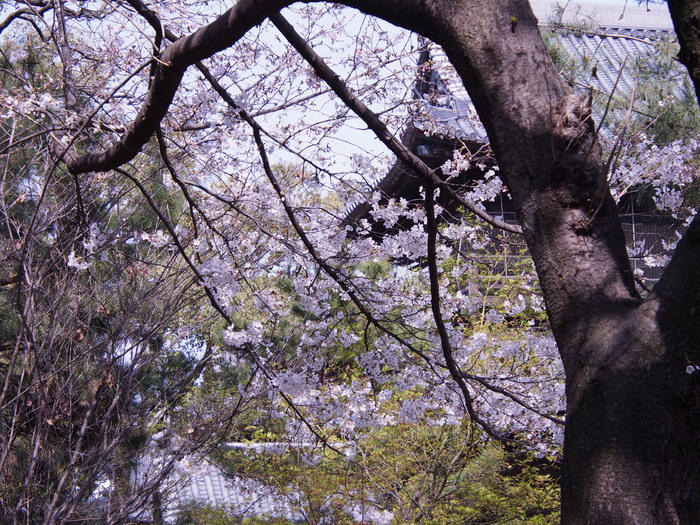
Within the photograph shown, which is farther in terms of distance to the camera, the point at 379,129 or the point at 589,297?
the point at 379,129

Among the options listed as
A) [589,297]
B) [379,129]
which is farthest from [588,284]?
[379,129]

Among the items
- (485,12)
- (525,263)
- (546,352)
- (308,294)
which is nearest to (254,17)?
(485,12)

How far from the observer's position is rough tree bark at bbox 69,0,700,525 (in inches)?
39.5

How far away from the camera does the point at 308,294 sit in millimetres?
3240

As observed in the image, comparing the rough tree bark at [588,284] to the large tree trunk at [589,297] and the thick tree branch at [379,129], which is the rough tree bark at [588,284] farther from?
the thick tree branch at [379,129]

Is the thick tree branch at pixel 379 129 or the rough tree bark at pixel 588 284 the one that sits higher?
the thick tree branch at pixel 379 129

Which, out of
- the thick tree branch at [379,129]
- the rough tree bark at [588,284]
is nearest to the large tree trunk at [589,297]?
the rough tree bark at [588,284]

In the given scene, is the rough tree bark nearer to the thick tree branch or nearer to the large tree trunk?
the large tree trunk

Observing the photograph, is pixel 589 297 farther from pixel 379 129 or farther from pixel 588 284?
pixel 379 129

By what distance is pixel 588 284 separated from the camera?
1.16m

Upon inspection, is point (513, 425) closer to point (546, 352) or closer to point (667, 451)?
point (546, 352)

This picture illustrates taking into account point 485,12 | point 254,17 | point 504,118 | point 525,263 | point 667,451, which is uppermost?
point 525,263

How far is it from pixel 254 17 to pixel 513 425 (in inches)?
161

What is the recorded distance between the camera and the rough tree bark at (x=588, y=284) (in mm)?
1004
